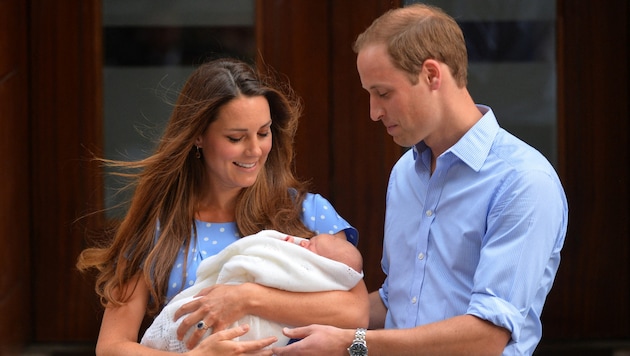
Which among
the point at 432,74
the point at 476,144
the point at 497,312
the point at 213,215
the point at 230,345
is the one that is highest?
the point at 432,74

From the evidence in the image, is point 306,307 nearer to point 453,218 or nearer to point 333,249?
point 333,249

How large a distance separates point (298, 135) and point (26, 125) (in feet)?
3.26

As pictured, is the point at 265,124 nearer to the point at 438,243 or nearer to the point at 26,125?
the point at 438,243

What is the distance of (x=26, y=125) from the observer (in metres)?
4.31

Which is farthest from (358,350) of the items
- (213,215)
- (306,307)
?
(213,215)

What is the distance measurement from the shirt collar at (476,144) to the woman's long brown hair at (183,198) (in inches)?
20.5

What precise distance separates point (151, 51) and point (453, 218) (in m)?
1.93

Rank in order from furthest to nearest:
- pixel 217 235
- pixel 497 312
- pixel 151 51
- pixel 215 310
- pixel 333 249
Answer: pixel 151 51, pixel 217 235, pixel 333 249, pixel 215 310, pixel 497 312

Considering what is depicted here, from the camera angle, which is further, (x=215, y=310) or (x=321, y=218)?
(x=321, y=218)

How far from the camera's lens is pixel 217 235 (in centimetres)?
311

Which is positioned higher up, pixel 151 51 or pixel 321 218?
pixel 151 51

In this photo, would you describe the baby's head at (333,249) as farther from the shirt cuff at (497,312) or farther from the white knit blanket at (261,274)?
the shirt cuff at (497,312)

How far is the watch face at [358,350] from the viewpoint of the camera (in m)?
2.72

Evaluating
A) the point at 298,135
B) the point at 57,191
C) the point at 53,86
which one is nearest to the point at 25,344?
the point at 57,191
